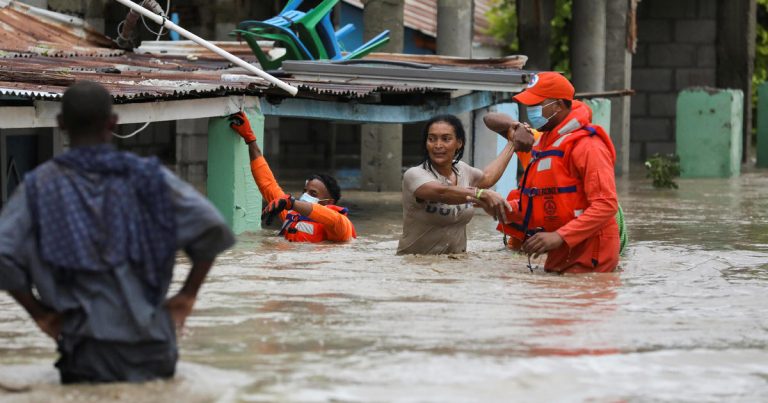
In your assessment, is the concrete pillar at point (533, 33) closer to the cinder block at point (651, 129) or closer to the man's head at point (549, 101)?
the cinder block at point (651, 129)

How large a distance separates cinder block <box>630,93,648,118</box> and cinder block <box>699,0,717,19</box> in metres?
1.87

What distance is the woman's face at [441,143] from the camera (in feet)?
30.7

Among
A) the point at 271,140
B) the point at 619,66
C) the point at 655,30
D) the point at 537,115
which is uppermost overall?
the point at 655,30

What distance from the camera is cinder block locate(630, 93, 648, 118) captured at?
1072 inches

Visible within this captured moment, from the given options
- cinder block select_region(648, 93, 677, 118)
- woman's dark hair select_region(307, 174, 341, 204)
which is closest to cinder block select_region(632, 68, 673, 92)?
cinder block select_region(648, 93, 677, 118)

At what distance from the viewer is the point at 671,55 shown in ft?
88.6

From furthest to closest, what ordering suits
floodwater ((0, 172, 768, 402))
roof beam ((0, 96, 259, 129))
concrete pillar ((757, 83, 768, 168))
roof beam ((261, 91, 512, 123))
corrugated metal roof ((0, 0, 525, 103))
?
concrete pillar ((757, 83, 768, 168)), roof beam ((261, 91, 512, 123)), corrugated metal roof ((0, 0, 525, 103)), roof beam ((0, 96, 259, 129)), floodwater ((0, 172, 768, 402))

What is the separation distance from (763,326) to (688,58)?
2033 cm

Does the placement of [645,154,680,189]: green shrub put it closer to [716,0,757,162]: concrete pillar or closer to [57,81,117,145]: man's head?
[716,0,757,162]: concrete pillar

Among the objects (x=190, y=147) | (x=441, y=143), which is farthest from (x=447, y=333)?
(x=190, y=147)

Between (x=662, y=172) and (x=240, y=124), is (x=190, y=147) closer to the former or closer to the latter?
(x=662, y=172)

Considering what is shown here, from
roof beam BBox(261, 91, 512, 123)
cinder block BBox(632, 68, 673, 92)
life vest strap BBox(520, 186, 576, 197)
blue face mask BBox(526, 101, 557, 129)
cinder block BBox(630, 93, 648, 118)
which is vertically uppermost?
cinder block BBox(632, 68, 673, 92)

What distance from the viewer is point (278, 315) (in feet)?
23.7

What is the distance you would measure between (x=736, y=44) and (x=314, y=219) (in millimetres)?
15639
